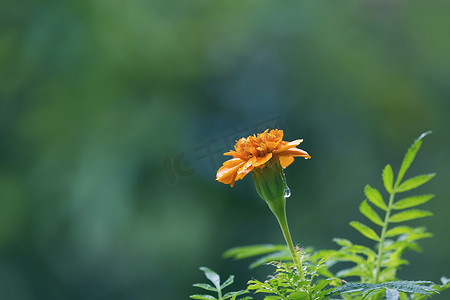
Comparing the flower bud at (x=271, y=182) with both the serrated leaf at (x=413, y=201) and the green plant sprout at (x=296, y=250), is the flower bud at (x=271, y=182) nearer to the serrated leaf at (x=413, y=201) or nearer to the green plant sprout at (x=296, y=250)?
the green plant sprout at (x=296, y=250)

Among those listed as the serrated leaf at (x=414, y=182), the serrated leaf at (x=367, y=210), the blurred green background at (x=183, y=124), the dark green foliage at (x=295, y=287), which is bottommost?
the dark green foliage at (x=295, y=287)

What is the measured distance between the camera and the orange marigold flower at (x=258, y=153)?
1.05 ft

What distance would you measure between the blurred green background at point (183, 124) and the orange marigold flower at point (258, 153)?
3.92 ft

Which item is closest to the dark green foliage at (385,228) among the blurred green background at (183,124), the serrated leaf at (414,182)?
the serrated leaf at (414,182)

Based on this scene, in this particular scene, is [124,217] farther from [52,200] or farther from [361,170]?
[361,170]

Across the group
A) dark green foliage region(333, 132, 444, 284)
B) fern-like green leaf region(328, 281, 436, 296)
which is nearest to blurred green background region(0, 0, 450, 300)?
dark green foliage region(333, 132, 444, 284)

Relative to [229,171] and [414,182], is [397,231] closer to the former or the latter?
[414,182]

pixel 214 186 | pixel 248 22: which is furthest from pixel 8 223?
pixel 248 22

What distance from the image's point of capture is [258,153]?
0.33 metres

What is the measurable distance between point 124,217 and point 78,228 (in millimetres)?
163

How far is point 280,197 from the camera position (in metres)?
0.35

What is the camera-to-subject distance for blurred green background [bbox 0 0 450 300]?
5.77 ft

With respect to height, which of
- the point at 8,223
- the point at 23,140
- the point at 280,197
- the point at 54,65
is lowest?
the point at 280,197

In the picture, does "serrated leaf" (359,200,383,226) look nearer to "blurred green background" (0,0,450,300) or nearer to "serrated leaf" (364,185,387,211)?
"serrated leaf" (364,185,387,211)
